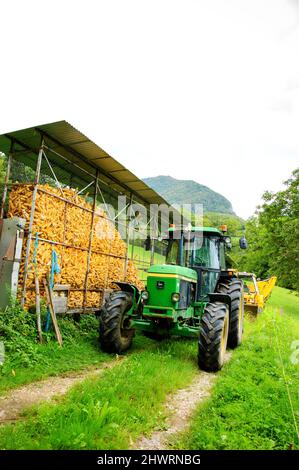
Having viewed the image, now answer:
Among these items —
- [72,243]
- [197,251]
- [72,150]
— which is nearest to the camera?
[197,251]

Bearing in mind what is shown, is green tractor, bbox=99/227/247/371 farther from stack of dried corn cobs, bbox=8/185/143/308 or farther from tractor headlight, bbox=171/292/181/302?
stack of dried corn cobs, bbox=8/185/143/308

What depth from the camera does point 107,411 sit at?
3.37m

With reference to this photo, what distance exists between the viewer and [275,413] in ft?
12.7

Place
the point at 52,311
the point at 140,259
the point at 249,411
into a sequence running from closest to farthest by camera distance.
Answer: the point at 249,411 → the point at 52,311 → the point at 140,259

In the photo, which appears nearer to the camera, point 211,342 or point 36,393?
point 36,393

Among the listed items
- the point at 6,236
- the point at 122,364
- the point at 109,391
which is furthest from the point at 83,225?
the point at 109,391

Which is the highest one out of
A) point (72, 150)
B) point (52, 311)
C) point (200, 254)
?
point (72, 150)

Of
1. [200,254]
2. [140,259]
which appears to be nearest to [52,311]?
[200,254]

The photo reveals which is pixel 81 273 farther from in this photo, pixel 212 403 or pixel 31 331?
pixel 212 403

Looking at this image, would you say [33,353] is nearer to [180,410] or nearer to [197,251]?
[180,410]

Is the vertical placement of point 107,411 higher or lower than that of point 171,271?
lower

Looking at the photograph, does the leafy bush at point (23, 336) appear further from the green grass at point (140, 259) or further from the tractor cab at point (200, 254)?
the green grass at point (140, 259)

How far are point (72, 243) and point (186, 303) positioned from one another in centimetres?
357

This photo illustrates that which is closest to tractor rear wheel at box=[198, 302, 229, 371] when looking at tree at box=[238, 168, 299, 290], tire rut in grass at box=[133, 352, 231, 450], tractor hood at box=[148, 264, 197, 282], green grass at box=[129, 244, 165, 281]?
tire rut in grass at box=[133, 352, 231, 450]
